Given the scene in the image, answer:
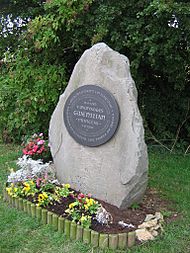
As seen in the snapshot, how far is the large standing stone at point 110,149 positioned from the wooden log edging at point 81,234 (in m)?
0.60

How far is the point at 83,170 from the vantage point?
4281 millimetres

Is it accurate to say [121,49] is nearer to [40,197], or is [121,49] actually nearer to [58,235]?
[40,197]

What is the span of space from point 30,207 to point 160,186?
193cm

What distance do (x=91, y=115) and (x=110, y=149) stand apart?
48 centimetres

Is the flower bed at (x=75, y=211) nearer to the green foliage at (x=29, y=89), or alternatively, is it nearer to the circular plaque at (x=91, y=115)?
the circular plaque at (x=91, y=115)

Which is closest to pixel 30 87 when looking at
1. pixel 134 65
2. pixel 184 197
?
pixel 134 65

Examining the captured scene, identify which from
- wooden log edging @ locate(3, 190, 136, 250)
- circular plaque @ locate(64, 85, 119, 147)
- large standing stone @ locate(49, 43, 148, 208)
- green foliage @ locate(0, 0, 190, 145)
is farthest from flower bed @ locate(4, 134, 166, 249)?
green foliage @ locate(0, 0, 190, 145)

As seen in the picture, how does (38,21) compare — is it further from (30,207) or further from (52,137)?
(30,207)

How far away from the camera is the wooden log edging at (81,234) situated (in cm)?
334

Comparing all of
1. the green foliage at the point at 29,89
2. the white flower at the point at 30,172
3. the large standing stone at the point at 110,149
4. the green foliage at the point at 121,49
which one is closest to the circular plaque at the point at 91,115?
the large standing stone at the point at 110,149

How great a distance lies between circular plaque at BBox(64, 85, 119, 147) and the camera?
13.1ft

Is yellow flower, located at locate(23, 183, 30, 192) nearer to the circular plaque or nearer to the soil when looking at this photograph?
the soil

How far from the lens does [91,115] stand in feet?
13.8

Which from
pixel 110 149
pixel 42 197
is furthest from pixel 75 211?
pixel 110 149
